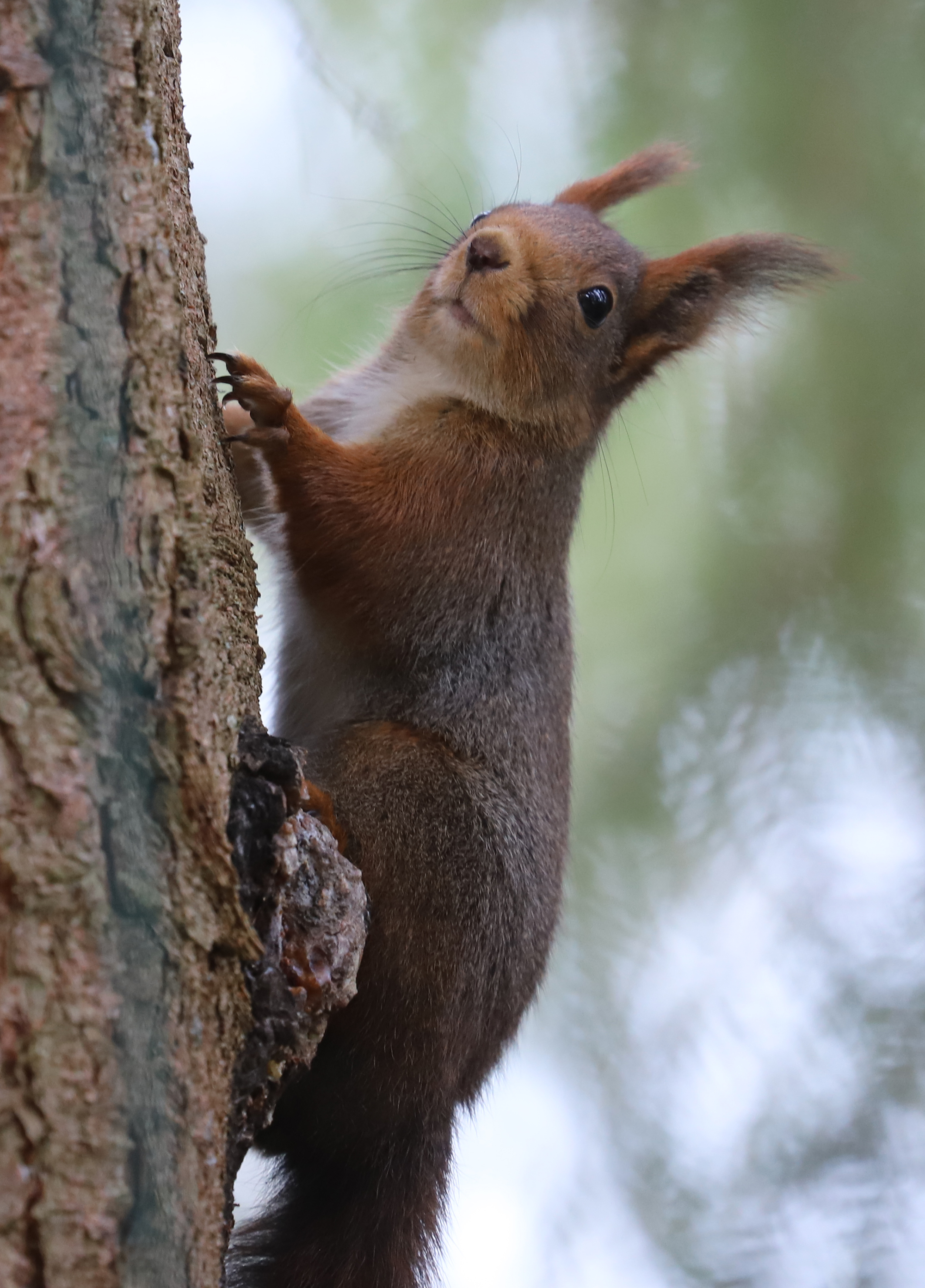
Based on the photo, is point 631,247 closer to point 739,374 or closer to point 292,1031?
point 739,374

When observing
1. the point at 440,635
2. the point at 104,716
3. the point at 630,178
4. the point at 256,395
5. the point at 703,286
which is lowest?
the point at 104,716

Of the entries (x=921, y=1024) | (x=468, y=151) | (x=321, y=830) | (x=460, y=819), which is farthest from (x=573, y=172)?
(x=921, y=1024)

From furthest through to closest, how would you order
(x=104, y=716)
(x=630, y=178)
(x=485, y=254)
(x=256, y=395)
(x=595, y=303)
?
(x=630, y=178) → (x=595, y=303) → (x=485, y=254) → (x=256, y=395) → (x=104, y=716)

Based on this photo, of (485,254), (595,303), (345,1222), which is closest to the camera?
(345,1222)

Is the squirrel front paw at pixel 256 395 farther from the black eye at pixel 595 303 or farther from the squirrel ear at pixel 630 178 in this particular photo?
the squirrel ear at pixel 630 178

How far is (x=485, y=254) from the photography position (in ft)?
7.38

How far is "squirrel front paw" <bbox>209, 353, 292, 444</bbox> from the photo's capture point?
1.75m

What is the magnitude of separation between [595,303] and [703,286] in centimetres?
22

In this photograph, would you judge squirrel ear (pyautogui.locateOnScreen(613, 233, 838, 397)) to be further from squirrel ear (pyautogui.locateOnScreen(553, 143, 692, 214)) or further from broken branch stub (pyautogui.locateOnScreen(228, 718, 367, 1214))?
broken branch stub (pyautogui.locateOnScreen(228, 718, 367, 1214))

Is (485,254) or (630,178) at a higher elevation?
(630,178)

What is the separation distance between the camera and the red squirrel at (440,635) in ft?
5.41

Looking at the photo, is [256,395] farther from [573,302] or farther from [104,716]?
[104,716]

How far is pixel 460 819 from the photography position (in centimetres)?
180

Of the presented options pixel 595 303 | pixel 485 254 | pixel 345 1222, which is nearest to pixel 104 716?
pixel 345 1222
